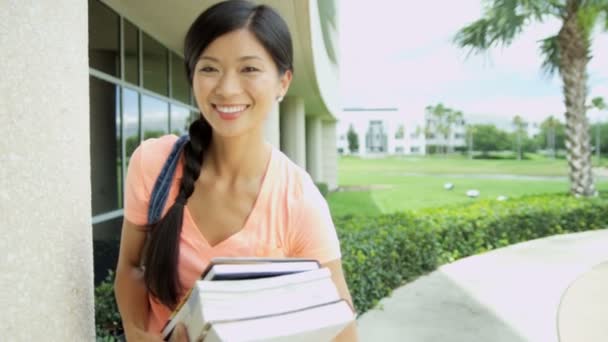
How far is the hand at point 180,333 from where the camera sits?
1.00m

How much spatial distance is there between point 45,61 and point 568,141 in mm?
13630

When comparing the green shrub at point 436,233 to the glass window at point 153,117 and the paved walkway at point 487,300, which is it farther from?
the glass window at point 153,117

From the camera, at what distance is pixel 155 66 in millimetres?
8133

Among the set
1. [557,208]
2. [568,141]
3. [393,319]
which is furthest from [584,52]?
[393,319]

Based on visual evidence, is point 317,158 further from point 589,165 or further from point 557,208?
point 557,208

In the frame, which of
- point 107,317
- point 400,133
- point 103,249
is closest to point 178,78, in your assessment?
point 103,249

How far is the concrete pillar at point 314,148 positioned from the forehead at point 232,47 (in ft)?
65.3

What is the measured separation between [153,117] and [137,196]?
712cm

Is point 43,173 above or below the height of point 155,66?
below

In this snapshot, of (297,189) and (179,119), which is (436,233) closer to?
(179,119)

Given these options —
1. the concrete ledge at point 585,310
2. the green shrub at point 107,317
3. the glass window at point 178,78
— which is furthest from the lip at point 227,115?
the glass window at point 178,78

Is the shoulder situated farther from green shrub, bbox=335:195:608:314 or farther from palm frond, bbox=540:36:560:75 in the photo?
palm frond, bbox=540:36:560:75

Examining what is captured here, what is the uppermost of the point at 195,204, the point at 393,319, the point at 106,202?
the point at 195,204

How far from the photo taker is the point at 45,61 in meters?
1.06
